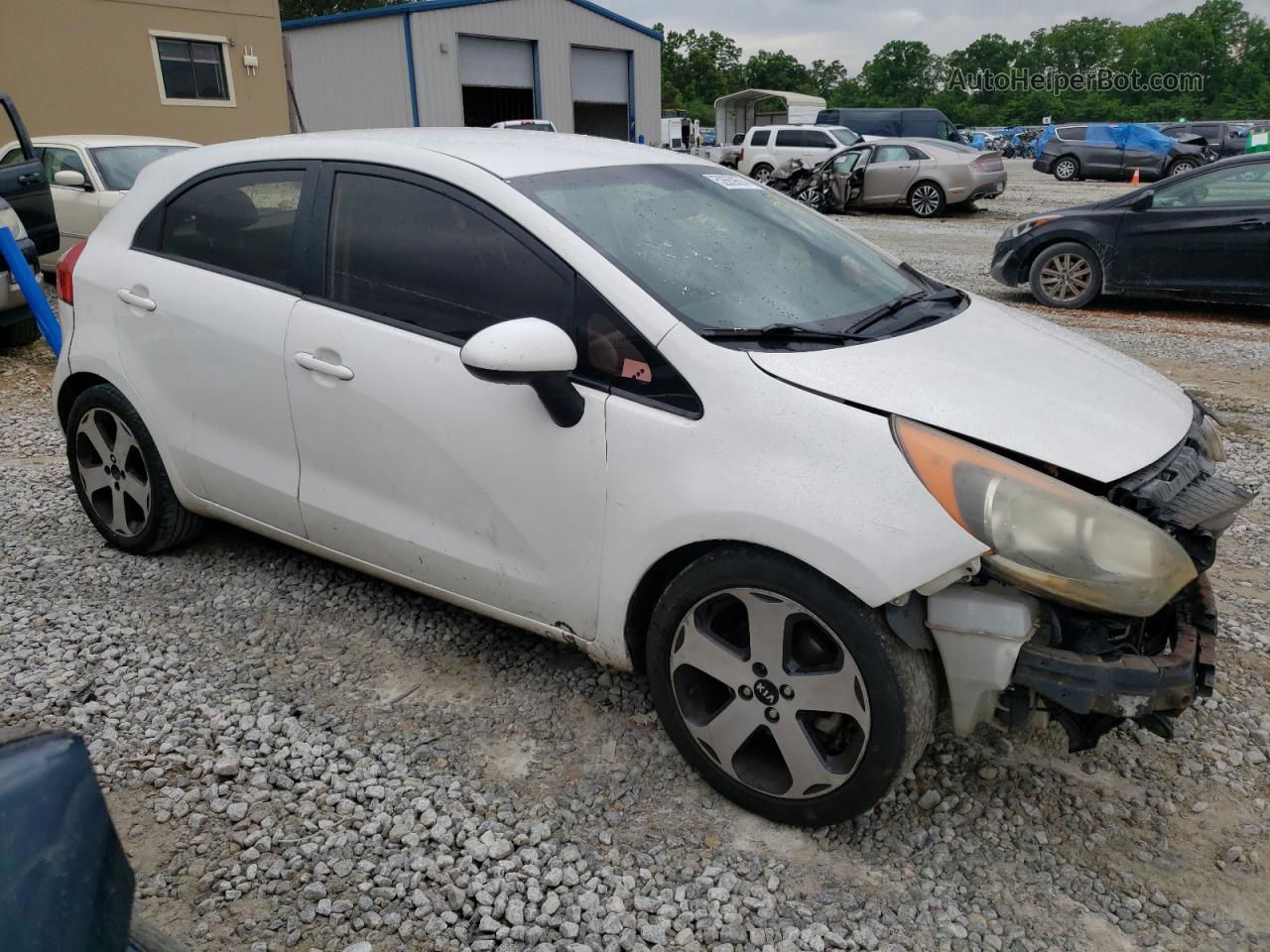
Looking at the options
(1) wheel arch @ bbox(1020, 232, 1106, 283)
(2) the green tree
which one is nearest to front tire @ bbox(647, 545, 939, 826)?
(1) wheel arch @ bbox(1020, 232, 1106, 283)

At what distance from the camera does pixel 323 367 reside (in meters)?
3.06

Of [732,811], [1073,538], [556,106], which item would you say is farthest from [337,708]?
[556,106]

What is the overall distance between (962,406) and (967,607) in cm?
49

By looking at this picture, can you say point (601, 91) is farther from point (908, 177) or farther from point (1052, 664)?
point (1052, 664)

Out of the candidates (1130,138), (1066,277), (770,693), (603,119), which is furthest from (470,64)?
(770,693)

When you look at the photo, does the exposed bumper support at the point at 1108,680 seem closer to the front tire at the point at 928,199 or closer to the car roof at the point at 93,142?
the car roof at the point at 93,142

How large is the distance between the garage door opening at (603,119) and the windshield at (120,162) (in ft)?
83.7

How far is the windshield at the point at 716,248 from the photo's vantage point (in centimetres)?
268

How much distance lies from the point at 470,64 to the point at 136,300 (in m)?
29.2

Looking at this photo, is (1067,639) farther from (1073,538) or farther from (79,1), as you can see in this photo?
(79,1)

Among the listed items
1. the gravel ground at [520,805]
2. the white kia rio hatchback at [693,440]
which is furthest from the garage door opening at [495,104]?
the gravel ground at [520,805]

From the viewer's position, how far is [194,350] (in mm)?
3453

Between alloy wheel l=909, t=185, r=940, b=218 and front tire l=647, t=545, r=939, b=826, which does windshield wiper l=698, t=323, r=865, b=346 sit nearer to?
front tire l=647, t=545, r=939, b=826

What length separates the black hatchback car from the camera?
8.35 meters
